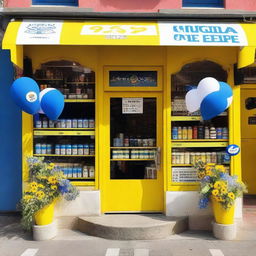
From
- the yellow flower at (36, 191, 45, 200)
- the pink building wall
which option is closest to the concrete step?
the yellow flower at (36, 191, 45, 200)

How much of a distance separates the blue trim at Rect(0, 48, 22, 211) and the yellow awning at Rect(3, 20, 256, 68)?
1003mm

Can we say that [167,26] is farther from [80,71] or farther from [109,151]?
[109,151]

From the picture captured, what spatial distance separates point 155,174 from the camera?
6238mm

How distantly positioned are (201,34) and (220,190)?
237 cm

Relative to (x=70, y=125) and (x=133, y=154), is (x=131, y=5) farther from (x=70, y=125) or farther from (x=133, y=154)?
(x=133, y=154)

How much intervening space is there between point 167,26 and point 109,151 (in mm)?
2302

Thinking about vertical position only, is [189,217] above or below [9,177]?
below

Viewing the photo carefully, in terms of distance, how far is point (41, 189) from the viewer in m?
5.38

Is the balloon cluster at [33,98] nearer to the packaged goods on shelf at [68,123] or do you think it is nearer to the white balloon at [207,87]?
the packaged goods on shelf at [68,123]

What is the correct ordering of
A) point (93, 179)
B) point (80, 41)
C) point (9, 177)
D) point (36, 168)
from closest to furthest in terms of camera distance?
point (80, 41) → point (36, 168) → point (93, 179) → point (9, 177)

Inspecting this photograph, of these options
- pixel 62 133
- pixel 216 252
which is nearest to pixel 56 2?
pixel 62 133

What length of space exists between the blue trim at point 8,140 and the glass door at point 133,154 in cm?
169

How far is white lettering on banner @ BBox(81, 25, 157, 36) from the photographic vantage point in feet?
17.7

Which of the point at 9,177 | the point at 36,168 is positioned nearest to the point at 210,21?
the point at 36,168
